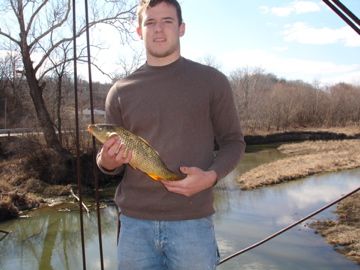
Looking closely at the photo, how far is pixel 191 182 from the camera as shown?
198 centimetres

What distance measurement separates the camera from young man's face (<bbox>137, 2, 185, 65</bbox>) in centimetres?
220

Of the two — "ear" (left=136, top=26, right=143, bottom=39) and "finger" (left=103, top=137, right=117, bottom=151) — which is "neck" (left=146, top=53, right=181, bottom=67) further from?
"finger" (left=103, top=137, right=117, bottom=151)

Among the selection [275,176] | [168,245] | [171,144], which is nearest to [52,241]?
[275,176]

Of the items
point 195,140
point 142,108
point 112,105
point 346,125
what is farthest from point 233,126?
point 346,125

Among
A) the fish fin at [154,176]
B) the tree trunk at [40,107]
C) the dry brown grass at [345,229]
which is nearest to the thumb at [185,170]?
the fish fin at [154,176]

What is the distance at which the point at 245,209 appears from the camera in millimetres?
13914

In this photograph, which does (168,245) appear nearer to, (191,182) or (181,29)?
(191,182)

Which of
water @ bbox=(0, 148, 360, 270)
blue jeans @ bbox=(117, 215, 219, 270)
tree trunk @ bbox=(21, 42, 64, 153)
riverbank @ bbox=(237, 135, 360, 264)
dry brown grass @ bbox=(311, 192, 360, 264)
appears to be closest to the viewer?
blue jeans @ bbox=(117, 215, 219, 270)

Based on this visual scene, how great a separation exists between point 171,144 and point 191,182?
0.86ft

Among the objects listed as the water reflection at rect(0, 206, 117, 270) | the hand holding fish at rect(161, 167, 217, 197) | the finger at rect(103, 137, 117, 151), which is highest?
the finger at rect(103, 137, 117, 151)

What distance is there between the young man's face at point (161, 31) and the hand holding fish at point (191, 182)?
63 cm

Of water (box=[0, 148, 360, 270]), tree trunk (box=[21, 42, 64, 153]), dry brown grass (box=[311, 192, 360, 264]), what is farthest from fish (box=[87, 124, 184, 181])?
tree trunk (box=[21, 42, 64, 153])

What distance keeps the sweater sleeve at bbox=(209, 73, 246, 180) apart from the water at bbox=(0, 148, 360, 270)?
719cm

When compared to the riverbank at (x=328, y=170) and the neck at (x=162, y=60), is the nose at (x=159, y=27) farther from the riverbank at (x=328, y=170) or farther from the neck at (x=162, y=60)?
the riverbank at (x=328, y=170)
